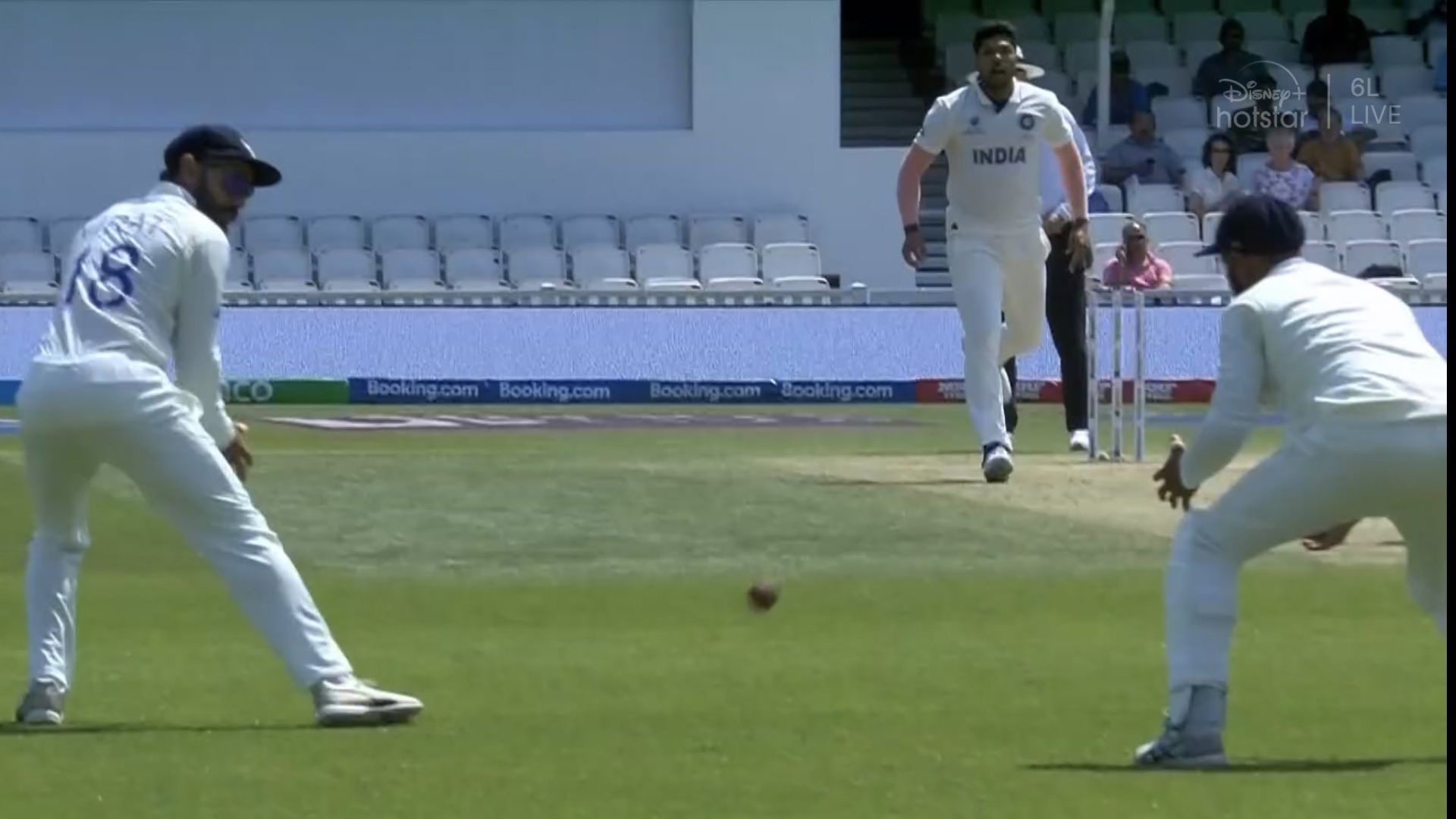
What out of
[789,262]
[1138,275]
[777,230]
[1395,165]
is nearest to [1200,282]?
[1138,275]

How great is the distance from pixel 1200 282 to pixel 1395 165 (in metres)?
4.91

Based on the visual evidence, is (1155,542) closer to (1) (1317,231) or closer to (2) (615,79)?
(1) (1317,231)

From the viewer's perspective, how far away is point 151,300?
7.70 metres

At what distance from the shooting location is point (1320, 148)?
26906 mm

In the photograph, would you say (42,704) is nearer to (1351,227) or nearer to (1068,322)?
(1068,322)

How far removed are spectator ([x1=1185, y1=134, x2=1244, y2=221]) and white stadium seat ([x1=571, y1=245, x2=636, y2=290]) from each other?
496cm

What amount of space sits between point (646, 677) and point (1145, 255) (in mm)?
12219

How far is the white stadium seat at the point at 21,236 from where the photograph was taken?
26047 millimetres

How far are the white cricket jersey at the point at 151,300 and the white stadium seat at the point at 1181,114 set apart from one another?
20909 mm

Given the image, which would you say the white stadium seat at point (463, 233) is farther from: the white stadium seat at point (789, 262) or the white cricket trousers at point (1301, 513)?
the white cricket trousers at point (1301, 513)

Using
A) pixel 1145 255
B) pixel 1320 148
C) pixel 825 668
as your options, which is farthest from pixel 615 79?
pixel 825 668

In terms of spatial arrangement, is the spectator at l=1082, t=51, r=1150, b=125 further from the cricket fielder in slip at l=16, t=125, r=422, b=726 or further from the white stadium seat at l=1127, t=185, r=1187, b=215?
the cricket fielder in slip at l=16, t=125, r=422, b=726

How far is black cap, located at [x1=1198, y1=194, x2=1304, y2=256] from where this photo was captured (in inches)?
284

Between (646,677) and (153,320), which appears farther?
(646,677)
